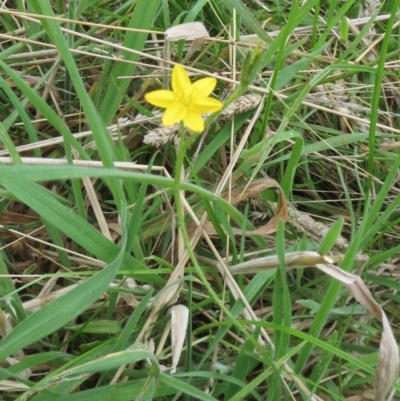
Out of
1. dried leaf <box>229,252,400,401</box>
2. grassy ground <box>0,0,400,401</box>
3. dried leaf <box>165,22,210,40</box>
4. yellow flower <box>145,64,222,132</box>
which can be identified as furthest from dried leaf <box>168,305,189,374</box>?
dried leaf <box>165,22,210,40</box>

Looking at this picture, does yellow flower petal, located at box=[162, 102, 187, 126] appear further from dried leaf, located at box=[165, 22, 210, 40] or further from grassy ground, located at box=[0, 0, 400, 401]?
dried leaf, located at box=[165, 22, 210, 40]

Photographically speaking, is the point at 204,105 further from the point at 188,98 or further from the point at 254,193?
the point at 254,193

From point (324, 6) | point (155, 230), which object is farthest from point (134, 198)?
point (324, 6)

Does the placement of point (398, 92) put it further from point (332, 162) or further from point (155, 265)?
point (155, 265)

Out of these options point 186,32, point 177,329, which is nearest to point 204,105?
point 177,329

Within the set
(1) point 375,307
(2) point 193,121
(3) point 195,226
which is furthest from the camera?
(3) point 195,226

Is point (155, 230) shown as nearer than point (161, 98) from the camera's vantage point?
No
